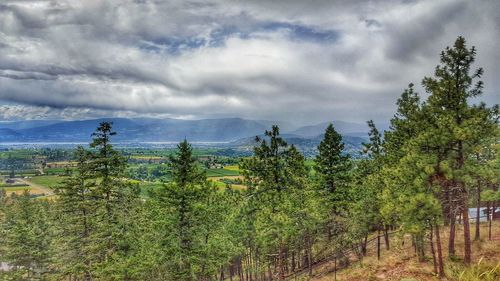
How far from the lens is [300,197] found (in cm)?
2809

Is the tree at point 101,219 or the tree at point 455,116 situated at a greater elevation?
the tree at point 455,116

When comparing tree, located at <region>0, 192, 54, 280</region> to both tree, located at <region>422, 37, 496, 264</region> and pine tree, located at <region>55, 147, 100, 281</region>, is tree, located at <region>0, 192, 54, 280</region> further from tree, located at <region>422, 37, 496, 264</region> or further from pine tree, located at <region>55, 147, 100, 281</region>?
tree, located at <region>422, 37, 496, 264</region>

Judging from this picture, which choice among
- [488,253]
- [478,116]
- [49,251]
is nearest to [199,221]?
[478,116]

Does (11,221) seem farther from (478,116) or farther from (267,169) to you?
(478,116)

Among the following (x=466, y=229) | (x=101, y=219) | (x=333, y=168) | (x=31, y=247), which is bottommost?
(x=31, y=247)

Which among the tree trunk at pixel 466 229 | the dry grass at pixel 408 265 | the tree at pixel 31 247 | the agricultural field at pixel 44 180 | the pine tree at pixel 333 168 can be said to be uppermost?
the pine tree at pixel 333 168

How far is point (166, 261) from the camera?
964 inches

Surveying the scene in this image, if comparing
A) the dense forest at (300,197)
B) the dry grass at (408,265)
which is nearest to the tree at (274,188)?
the dense forest at (300,197)

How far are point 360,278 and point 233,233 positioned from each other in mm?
13316

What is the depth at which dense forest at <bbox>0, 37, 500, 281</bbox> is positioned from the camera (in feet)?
68.8

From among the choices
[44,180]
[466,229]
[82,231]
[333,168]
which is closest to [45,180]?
[44,180]

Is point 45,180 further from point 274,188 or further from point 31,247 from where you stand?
point 274,188

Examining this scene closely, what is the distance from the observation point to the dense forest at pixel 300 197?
68.8ft

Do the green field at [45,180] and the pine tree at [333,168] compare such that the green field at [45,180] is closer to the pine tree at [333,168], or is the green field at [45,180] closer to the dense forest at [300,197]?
the dense forest at [300,197]
